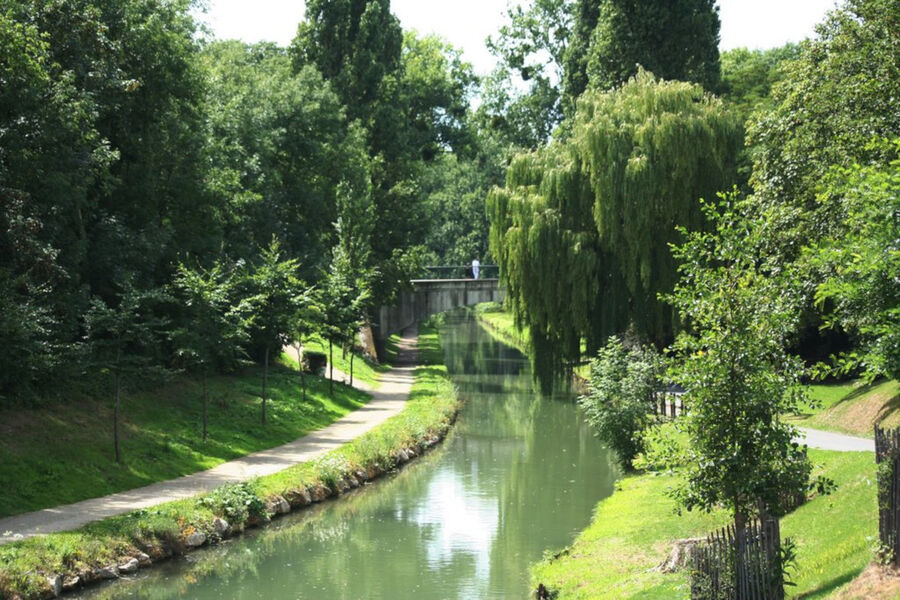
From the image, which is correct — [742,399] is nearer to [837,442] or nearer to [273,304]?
[837,442]

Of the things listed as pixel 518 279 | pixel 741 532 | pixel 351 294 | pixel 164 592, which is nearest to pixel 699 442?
pixel 741 532

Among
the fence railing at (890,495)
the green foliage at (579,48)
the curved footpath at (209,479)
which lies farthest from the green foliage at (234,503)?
the green foliage at (579,48)

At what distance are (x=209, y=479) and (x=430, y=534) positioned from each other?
228 inches

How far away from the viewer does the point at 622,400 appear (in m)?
26.9

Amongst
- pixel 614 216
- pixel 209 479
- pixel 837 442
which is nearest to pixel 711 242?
pixel 614 216

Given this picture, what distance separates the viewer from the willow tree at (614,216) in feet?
107

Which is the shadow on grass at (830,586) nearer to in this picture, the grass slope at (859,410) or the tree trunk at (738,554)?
the tree trunk at (738,554)

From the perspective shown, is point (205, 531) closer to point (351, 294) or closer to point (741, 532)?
point (741, 532)

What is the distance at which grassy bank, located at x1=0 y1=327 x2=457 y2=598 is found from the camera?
1709 cm

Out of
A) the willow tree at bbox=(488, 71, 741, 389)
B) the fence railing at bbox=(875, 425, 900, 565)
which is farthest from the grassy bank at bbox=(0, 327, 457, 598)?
the fence railing at bbox=(875, 425, 900, 565)

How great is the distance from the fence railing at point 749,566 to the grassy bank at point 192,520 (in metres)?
10.8

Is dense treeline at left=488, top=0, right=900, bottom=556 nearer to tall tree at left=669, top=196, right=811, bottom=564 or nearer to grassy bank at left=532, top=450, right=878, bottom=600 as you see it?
tall tree at left=669, top=196, right=811, bottom=564

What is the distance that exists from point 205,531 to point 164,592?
3.21 metres

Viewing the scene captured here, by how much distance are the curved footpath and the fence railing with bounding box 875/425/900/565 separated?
14.0 m
